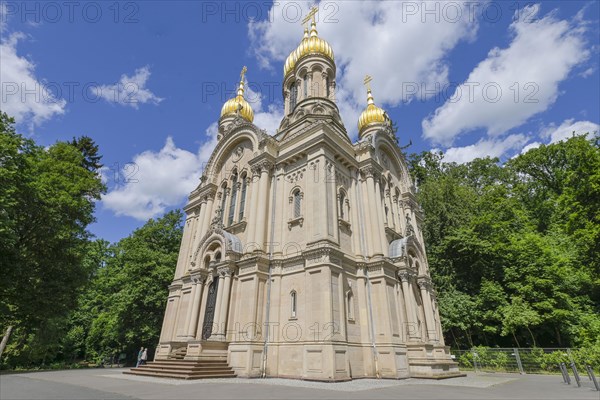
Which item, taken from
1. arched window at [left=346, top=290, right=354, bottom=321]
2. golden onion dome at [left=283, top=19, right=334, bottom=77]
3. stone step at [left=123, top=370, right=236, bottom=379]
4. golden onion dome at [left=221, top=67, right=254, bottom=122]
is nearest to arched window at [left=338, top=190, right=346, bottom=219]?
arched window at [left=346, top=290, right=354, bottom=321]

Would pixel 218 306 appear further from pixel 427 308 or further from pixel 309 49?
pixel 309 49

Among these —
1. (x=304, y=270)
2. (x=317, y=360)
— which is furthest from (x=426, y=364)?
(x=304, y=270)

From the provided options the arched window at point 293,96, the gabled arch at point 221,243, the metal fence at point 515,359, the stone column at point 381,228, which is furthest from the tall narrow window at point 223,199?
the metal fence at point 515,359

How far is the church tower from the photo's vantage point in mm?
13367

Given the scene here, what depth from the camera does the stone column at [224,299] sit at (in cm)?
1495

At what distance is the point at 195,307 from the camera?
1705 cm

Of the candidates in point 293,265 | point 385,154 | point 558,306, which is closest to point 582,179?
point 558,306

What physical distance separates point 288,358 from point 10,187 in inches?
573

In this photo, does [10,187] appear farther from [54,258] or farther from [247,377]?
[247,377]

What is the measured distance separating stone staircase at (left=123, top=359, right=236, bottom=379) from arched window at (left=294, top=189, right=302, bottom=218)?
7.66 meters

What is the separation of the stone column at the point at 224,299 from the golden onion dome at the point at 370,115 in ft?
62.6

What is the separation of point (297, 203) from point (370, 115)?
15.6 meters

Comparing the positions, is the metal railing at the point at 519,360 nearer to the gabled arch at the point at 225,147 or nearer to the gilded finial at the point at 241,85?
the gabled arch at the point at 225,147

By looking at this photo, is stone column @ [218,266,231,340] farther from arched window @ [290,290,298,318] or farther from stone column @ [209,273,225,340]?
arched window @ [290,290,298,318]
